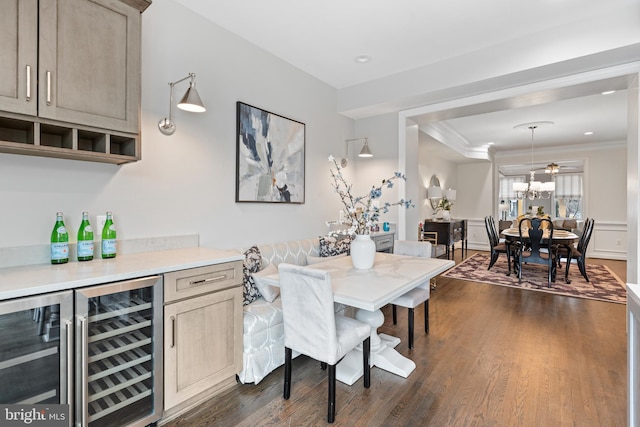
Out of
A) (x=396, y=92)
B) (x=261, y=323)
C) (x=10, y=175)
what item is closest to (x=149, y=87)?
(x=10, y=175)

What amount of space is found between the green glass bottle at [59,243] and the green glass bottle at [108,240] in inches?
6.8

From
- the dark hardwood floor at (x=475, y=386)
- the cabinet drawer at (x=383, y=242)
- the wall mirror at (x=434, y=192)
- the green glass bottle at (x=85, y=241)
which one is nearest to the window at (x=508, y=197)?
the wall mirror at (x=434, y=192)

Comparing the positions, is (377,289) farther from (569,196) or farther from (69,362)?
(569,196)

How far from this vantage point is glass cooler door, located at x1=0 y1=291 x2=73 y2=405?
4.10 ft

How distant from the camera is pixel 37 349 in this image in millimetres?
1326

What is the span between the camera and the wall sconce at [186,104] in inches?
85.4

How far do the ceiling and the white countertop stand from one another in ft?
6.26

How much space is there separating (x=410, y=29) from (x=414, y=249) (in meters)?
1.99

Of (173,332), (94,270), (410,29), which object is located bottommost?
(173,332)

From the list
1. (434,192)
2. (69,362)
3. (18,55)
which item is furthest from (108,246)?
(434,192)

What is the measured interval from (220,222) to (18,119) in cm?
145

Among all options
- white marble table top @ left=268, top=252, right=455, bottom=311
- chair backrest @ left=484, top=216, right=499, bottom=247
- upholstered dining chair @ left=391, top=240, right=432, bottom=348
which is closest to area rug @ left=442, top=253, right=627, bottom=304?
chair backrest @ left=484, top=216, right=499, bottom=247

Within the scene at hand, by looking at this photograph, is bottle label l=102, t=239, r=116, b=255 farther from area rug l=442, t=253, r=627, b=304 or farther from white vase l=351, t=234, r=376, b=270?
area rug l=442, t=253, r=627, b=304

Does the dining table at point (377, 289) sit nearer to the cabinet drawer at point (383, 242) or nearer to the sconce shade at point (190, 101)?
the cabinet drawer at point (383, 242)
